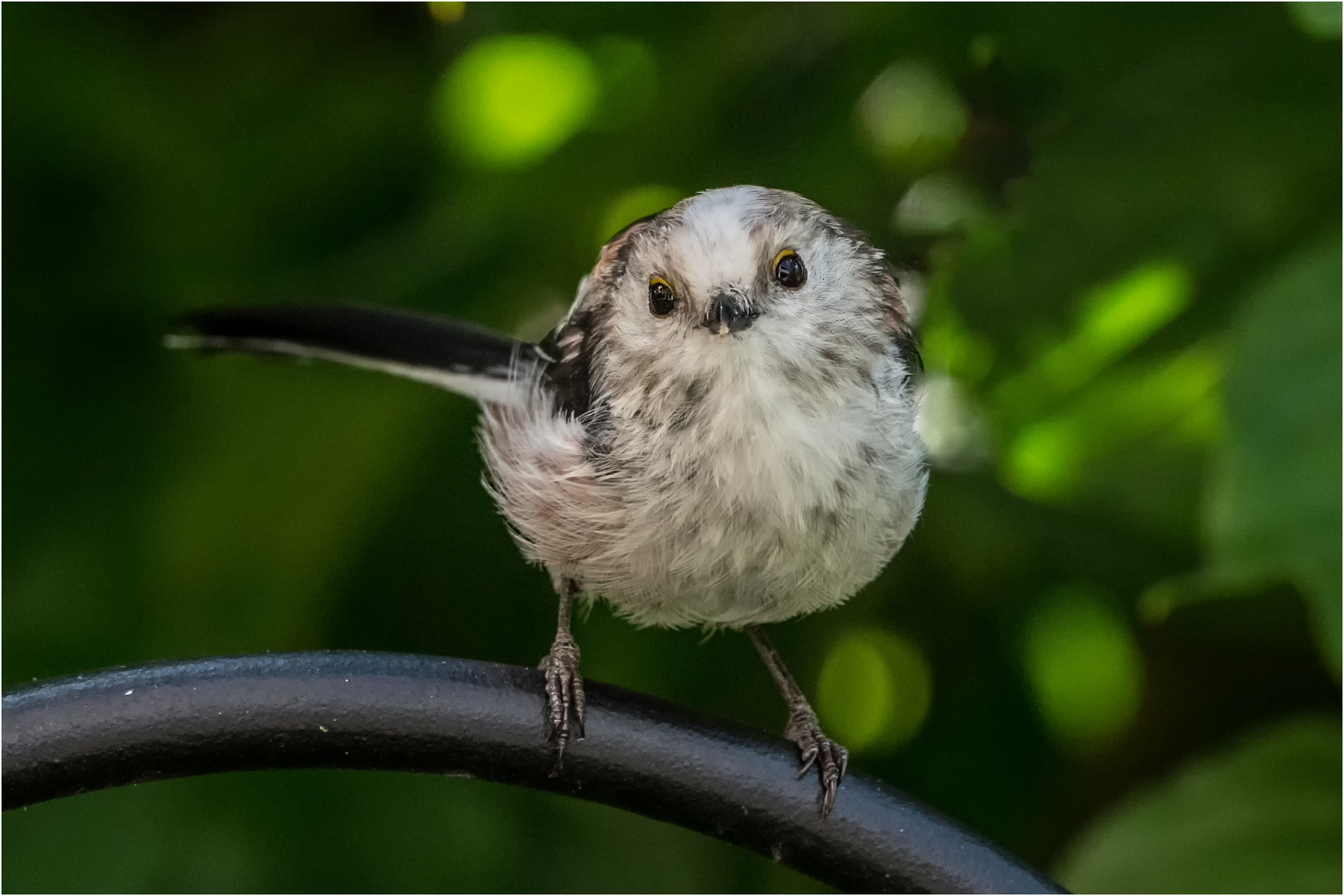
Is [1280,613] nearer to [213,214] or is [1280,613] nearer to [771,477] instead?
[771,477]

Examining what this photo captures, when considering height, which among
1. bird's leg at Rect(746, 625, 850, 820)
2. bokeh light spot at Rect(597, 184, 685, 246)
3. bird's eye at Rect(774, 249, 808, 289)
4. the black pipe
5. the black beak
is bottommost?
the black pipe

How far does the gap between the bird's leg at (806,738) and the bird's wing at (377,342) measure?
67 cm

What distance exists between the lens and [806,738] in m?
2.42

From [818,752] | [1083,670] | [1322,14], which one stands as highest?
[1322,14]

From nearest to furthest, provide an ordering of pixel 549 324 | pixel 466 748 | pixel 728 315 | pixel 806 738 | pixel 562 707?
pixel 466 748 → pixel 562 707 → pixel 728 315 → pixel 806 738 → pixel 549 324

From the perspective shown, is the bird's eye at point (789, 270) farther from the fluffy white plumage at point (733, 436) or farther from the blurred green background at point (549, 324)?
the blurred green background at point (549, 324)

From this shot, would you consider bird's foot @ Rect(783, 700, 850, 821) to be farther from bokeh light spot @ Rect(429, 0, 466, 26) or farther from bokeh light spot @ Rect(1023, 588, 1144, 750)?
bokeh light spot @ Rect(429, 0, 466, 26)

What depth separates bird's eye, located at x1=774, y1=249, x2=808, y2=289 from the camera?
241 cm

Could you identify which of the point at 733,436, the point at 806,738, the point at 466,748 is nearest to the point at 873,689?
the point at 806,738

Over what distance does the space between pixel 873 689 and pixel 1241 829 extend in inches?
31.7

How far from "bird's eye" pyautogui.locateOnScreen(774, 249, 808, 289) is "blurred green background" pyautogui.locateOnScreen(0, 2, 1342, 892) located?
1.51 ft

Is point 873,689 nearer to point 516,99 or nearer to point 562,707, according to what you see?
point 562,707

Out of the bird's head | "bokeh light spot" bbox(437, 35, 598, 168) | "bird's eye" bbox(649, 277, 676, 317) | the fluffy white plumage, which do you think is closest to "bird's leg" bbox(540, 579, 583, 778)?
the fluffy white plumage

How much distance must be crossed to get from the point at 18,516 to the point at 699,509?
5.16 feet
